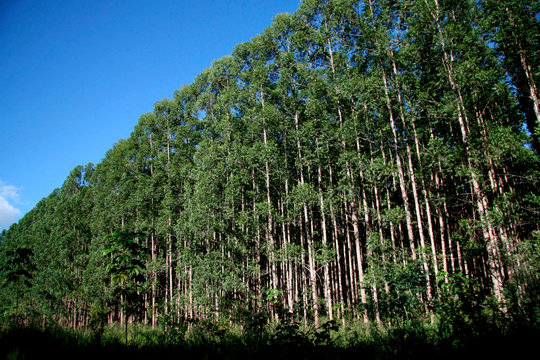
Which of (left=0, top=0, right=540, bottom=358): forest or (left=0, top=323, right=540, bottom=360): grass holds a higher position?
(left=0, top=0, right=540, bottom=358): forest

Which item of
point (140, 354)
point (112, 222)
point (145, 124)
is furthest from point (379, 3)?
point (112, 222)

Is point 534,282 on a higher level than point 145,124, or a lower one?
lower

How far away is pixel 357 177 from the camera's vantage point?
49.7 ft

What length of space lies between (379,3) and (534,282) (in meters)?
13.8

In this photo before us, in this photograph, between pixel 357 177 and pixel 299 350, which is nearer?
pixel 299 350

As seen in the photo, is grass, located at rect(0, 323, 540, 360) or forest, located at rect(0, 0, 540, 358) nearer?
grass, located at rect(0, 323, 540, 360)

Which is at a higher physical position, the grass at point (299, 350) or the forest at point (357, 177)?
the forest at point (357, 177)

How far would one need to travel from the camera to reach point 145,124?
93.9ft

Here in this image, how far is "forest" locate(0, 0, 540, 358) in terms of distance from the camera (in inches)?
351

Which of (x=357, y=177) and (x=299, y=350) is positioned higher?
(x=357, y=177)

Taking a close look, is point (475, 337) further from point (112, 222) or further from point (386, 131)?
point (112, 222)

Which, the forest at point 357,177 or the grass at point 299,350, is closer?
the grass at point 299,350

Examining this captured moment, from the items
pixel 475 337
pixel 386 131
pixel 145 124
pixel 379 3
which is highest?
pixel 145 124

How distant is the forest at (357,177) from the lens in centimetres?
892
